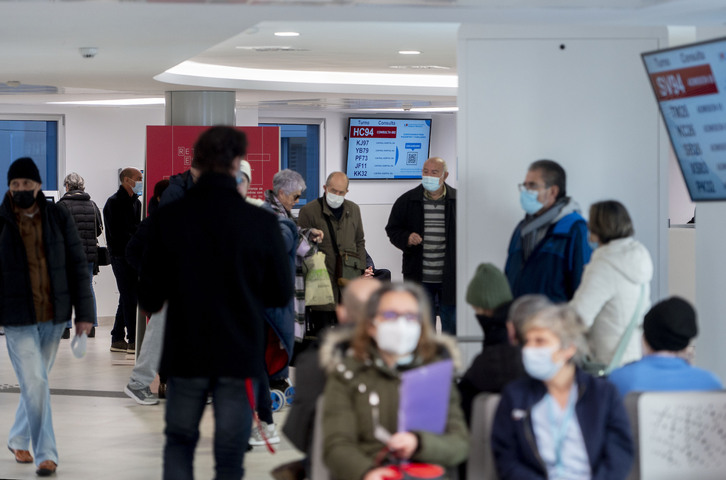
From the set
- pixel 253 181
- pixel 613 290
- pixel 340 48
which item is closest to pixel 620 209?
pixel 613 290

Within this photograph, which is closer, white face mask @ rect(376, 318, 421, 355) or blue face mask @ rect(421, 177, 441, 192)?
white face mask @ rect(376, 318, 421, 355)

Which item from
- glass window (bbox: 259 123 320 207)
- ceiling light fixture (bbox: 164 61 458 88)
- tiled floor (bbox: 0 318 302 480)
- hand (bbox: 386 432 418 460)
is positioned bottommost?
tiled floor (bbox: 0 318 302 480)

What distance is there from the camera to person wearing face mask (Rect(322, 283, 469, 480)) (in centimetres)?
325

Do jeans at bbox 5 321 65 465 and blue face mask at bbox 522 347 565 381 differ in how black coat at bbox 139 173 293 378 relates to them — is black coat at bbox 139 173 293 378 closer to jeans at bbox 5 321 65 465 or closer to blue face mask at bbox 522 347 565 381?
blue face mask at bbox 522 347 565 381

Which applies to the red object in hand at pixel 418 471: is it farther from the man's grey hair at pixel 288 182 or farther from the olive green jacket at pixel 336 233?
the olive green jacket at pixel 336 233

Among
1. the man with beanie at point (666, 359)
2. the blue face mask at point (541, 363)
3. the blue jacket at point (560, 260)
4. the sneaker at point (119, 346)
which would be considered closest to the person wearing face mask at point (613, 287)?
the blue jacket at point (560, 260)

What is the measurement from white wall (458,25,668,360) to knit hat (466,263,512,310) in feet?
5.64

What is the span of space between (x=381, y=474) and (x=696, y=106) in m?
2.35

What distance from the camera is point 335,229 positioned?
7965mm

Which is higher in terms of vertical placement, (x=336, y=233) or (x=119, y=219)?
(x=119, y=219)

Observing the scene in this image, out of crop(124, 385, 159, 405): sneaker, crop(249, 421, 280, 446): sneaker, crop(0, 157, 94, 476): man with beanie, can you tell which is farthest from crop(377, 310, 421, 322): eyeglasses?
crop(124, 385, 159, 405): sneaker

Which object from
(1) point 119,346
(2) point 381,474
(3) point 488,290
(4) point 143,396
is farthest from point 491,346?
(1) point 119,346

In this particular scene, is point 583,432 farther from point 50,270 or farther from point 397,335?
point 50,270

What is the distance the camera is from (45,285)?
5.40 meters
